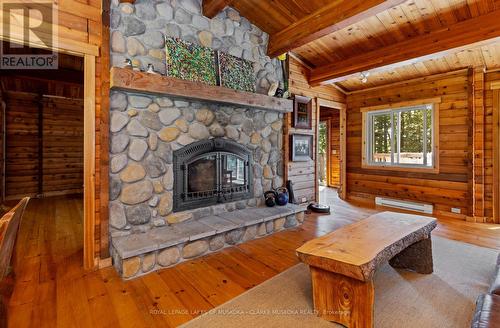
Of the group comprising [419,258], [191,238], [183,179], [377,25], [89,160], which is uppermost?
[377,25]

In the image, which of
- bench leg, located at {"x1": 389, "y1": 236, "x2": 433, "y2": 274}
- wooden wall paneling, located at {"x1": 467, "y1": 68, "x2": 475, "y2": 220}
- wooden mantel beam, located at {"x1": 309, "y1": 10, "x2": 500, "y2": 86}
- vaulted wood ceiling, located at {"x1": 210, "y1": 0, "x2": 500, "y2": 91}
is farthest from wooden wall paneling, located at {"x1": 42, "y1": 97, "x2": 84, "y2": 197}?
wooden wall paneling, located at {"x1": 467, "y1": 68, "x2": 475, "y2": 220}

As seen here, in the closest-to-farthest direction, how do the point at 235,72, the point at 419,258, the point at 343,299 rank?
the point at 343,299, the point at 419,258, the point at 235,72

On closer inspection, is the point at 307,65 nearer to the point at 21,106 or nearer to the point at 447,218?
the point at 447,218

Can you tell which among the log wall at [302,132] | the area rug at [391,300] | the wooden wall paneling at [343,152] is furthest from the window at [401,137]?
the area rug at [391,300]

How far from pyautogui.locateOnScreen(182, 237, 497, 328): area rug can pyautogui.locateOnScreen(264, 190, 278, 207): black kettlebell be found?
1.33m

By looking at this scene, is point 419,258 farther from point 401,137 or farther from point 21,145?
point 21,145

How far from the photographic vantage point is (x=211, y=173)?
3324 mm

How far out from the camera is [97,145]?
242cm

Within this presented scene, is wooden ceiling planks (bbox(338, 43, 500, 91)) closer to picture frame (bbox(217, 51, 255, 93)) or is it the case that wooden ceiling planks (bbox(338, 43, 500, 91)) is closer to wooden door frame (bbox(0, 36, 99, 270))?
picture frame (bbox(217, 51, 255, 93))

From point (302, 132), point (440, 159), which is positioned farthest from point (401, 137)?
point (302, 132)

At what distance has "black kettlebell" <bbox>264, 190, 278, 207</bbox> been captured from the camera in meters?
3.73

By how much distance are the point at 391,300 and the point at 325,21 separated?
2963 millimetres

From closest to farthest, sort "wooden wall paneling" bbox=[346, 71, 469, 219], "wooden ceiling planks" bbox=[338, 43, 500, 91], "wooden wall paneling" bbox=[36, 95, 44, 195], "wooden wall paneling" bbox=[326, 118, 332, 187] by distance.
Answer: "wooden ceiling planks" bbox=[338, 43, 500, 91]
"wooden wall paneling" bbox=[346, 71, 469, 219]
"wooden wall paneling" bbox=[36, 95, 44, 195]
"wooden wall paneling" bbox=[326, 118, 332, 187]

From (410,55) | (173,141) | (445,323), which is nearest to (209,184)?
(173,141)
